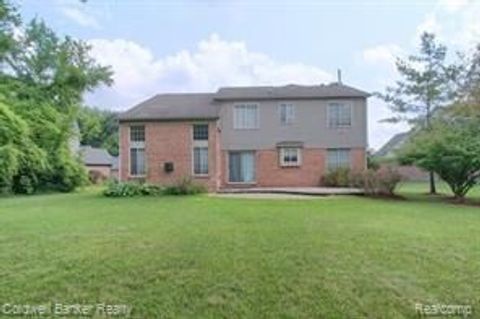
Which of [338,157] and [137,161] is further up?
[338,157]

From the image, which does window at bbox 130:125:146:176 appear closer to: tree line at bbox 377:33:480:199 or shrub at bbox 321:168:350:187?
shrub at bbox 321:168:350:187

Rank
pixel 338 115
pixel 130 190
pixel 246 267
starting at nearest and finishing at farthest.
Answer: pixel 246 267 → pixel 130 190 → pixel 338 115

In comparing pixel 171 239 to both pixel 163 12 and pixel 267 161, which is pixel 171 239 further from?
pixel 267 161

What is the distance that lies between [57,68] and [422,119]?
1797cm

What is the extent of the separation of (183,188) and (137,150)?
5237 mm

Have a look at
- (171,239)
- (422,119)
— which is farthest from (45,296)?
(422,119)

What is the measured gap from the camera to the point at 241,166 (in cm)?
2864

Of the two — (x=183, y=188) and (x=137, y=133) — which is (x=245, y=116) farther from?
(x=183, y=188)

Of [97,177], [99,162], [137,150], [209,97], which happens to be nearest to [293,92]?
[209,97]

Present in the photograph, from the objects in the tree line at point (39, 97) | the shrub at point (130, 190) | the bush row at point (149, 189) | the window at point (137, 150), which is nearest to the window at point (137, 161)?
the window at point (137, 150)

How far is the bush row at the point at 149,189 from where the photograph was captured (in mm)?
21766

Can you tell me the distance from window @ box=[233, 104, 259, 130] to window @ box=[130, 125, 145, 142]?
4.95 meters

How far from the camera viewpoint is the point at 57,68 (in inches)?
919

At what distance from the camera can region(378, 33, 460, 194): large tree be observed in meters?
26.7
